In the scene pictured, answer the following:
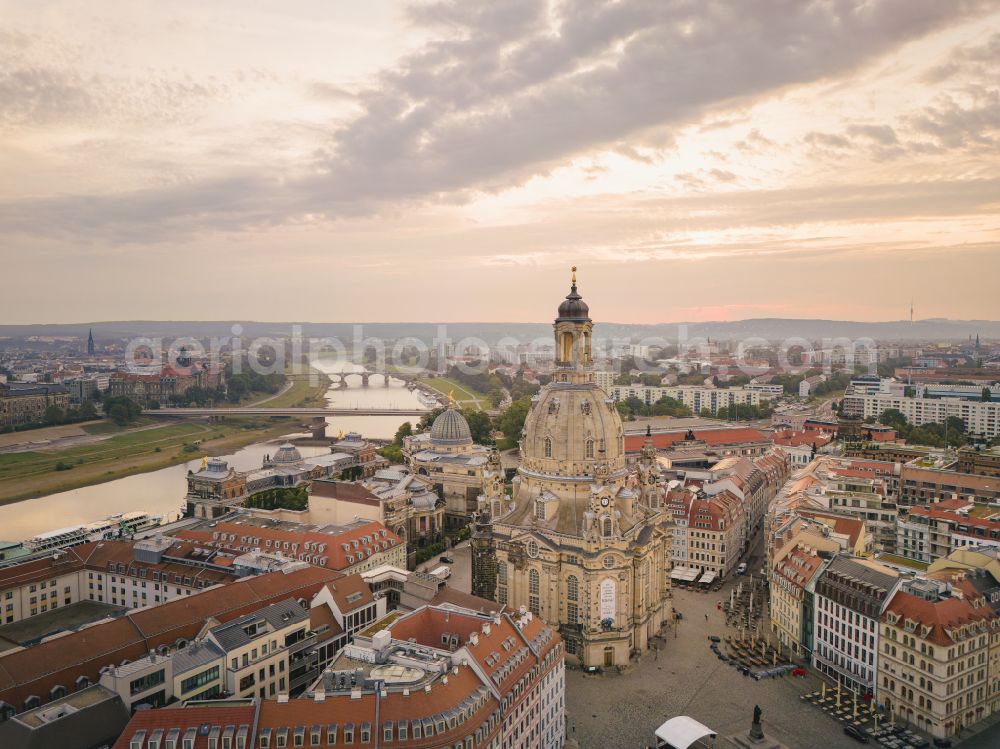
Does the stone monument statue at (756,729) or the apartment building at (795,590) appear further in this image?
the apartment building at (795,590)

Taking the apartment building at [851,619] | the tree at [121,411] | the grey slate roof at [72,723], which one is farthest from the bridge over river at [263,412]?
the grey slate roof at [72,723]

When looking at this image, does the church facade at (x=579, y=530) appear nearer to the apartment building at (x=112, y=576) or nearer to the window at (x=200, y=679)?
the apartment building at (x=112, y=576)

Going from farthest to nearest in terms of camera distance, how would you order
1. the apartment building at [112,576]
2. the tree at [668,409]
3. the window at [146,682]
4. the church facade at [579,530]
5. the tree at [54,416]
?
the tree at [668,409], the tree at [54,416], the apartment building at [112,576], the church facade at [579,530], the window at [146,682]

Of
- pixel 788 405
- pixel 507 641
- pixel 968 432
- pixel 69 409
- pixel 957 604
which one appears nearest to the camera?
pixel 507 641

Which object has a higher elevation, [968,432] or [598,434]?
[598,434]

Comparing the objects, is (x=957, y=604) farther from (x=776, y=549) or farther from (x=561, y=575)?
(x=561, y=575)

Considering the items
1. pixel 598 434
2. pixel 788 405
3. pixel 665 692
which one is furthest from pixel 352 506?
pixel 788 405
